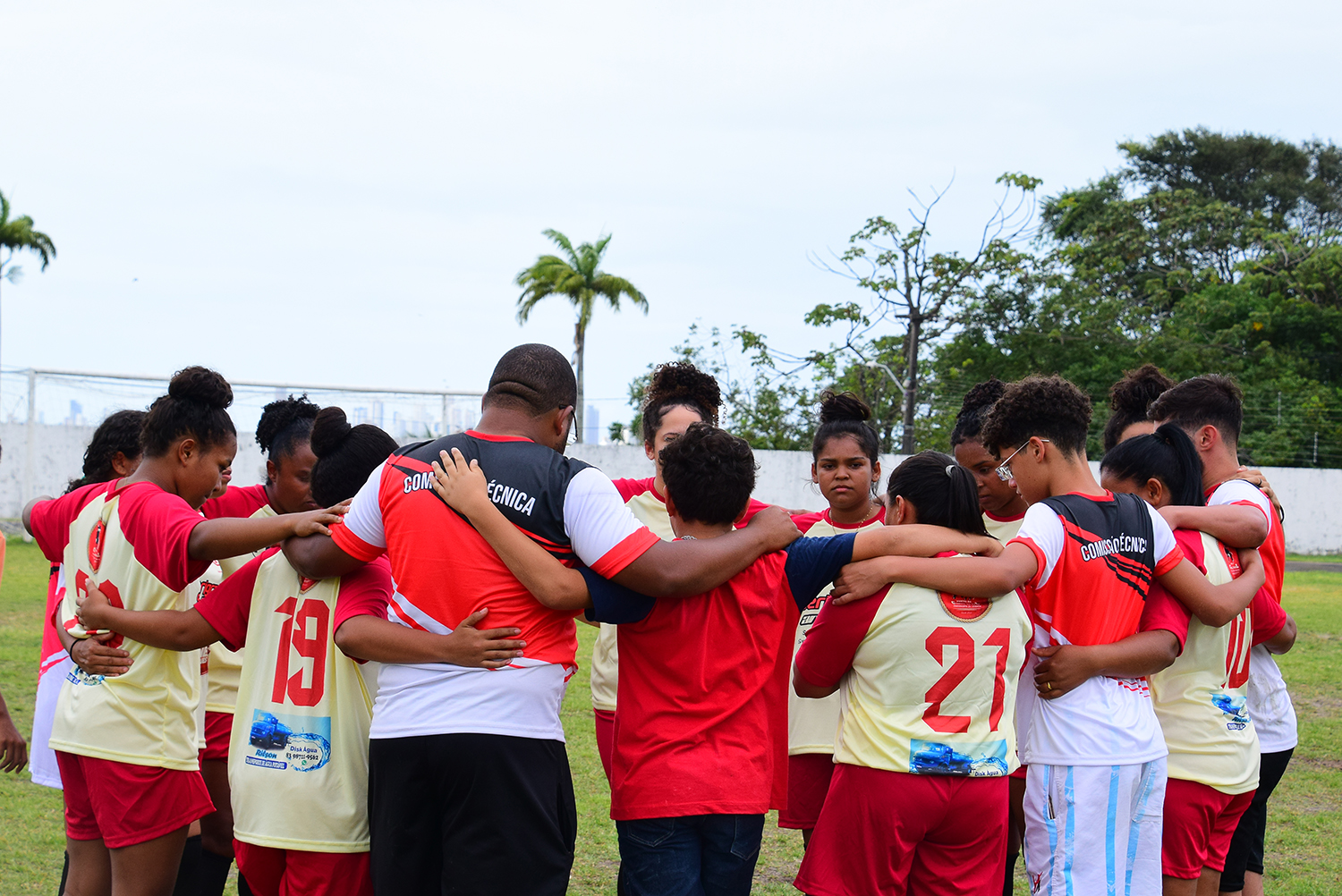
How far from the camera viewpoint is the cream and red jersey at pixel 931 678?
3.04 meters

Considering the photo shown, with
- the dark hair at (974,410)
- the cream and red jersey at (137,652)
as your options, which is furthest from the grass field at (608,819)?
the dark hair at (974,410)

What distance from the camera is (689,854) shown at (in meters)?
2.95

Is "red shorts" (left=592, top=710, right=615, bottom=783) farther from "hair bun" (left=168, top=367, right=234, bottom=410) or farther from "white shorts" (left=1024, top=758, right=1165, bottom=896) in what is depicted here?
"hair bun" (left=168, top=367, right=234, bottom=410)

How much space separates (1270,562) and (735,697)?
241 cm

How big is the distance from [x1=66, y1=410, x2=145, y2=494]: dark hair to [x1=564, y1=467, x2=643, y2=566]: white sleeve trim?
262 cm

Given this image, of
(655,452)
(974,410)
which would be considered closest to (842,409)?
(974,410)

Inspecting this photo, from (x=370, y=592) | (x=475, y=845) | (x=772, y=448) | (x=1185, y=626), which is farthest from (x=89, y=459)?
(x=772, y=448)

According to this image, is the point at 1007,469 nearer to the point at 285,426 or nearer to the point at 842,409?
the point at 842,409

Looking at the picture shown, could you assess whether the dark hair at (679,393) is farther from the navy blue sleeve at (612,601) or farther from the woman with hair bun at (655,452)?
the navy blue sleeve at (612,601)

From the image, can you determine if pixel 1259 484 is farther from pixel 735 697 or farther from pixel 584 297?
pixel 584 297

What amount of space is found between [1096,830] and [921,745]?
2.31 feet

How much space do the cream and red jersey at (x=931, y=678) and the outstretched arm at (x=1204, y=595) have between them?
27.6 inches

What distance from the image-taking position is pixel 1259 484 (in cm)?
420

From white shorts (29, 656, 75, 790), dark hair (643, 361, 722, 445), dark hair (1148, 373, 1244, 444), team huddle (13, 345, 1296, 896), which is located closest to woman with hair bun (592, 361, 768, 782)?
dark hair (643, 361, 722, 445)
